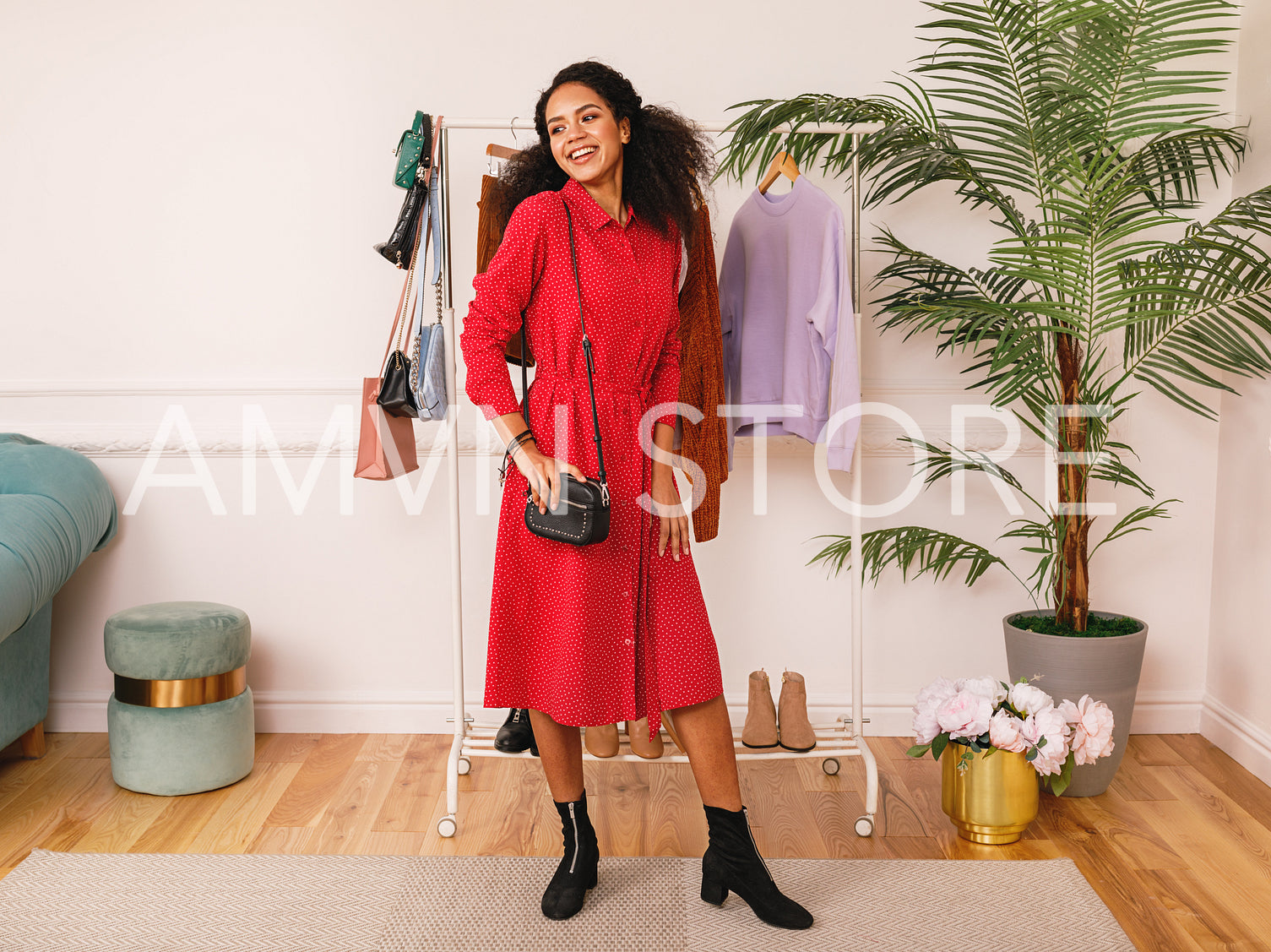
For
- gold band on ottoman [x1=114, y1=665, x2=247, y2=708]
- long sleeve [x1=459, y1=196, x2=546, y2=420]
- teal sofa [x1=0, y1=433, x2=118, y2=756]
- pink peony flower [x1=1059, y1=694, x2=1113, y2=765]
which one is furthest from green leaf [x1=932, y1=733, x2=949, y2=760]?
teal sofa [x1=0, y1=433, x2=118, y2=756]

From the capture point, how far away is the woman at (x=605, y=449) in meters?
1.68

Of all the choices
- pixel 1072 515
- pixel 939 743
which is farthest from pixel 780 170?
pixel 939 743

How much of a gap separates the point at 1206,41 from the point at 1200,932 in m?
1.72

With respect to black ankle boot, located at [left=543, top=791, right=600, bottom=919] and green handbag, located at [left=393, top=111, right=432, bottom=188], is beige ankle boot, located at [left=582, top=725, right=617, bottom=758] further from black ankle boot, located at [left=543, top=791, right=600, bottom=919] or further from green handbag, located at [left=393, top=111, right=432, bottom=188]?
green handbag, located at [left=393, top=111, right=432, bottom=188]

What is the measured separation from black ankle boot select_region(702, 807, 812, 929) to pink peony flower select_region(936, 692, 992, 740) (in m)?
0.53

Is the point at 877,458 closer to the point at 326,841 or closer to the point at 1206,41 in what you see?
the point at 1206,41

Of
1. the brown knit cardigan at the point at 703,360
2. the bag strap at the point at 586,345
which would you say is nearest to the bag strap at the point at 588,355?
the bag strap at the point at 586,345

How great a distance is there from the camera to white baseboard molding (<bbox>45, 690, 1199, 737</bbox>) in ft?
8.95

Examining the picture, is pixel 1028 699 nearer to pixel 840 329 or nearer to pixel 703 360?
pixel 840 329

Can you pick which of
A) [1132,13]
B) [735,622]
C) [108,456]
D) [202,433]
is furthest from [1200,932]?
[108,456]

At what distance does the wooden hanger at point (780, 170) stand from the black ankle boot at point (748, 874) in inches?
52.3

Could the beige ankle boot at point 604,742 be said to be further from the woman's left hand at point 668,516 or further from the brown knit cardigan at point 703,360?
the woman's left hand at point 668,516

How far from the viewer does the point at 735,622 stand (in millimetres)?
2734

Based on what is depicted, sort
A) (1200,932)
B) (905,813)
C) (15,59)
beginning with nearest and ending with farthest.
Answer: (1200,932)
(905,813)
(15,59)
